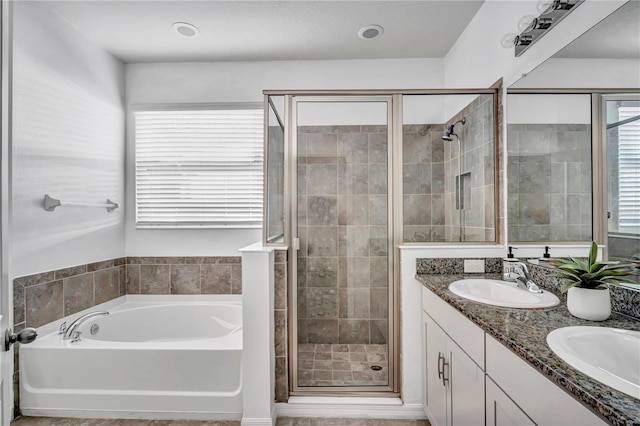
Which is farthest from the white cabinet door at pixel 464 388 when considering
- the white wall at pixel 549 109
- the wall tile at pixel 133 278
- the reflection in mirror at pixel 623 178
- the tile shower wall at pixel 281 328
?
the wall tile at pixel 133 278

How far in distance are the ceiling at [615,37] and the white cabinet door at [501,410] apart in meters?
1.21

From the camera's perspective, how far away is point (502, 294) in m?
1.65

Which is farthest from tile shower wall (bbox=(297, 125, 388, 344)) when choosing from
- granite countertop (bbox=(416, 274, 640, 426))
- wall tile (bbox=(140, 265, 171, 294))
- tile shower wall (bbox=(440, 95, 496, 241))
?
wall tile (bbox=(140, 265, 171, 294))

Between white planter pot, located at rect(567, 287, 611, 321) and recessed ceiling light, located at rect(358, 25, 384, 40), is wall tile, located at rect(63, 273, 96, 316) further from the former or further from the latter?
white planter pot, located at rect(567, 287, 611, 321)

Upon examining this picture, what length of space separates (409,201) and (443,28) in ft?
4.69

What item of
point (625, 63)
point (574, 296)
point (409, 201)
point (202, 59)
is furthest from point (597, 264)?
point (202, 59)

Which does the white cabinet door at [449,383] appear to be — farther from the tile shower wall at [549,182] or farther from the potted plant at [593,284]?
the tile shower wall at [549,182]

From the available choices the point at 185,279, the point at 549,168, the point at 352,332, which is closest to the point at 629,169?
the point at 549,168

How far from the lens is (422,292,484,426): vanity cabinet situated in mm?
1240

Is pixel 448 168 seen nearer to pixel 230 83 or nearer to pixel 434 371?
pixel 434 371

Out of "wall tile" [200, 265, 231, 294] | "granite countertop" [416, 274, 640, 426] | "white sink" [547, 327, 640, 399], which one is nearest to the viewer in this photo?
"granite countertop" [416, 274, 640, 426]

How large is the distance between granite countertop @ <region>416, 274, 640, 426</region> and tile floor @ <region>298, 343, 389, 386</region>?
74 cm

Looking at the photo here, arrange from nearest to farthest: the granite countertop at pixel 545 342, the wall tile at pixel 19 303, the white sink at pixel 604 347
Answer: the granite countertop at pixel 545 342 < the white sink at pixel 604 347 < the wall tile at pixel 19 303

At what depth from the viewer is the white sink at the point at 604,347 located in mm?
881
